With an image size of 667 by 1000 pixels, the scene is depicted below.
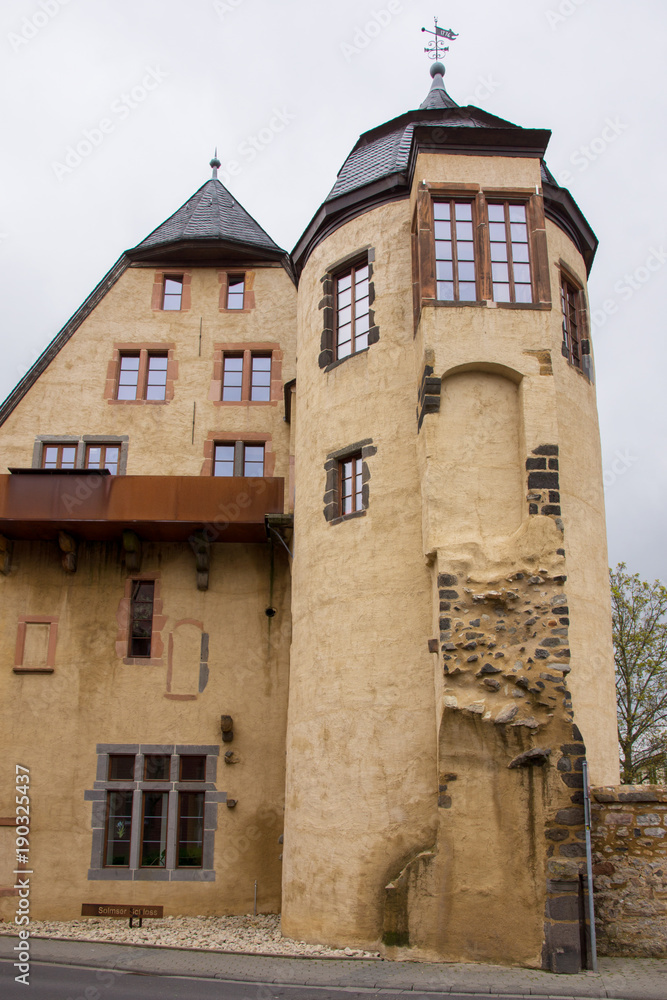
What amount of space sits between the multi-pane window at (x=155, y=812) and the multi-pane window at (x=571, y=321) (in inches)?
361

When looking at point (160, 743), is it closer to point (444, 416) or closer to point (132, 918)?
point (132, 918)

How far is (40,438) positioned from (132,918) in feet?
Answer: 30.3

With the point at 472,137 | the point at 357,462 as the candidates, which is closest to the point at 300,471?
the point at 357,462

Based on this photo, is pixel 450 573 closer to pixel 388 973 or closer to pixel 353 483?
pixel 353 483

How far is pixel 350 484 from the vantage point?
1445cm

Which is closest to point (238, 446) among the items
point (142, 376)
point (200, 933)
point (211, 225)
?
point (142, 376)

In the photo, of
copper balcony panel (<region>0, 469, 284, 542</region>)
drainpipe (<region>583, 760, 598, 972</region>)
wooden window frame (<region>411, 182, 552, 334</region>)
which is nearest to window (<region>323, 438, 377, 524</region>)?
wooden window frame (<region>411, 182, 552, 334</region>)

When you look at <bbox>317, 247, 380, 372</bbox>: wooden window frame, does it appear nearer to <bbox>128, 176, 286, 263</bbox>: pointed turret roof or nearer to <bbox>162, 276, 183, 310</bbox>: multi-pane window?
<bbox>128, 176, 286, 263</bbox>: pointed turret roof

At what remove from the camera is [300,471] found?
15469 millimetres

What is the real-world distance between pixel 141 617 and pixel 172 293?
716 cm

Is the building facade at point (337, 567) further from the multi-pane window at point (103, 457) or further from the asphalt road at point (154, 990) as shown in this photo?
the asphalt road at point (154, 990)

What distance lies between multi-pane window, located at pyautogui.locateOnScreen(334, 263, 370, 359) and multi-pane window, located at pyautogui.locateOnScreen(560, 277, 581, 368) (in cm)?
314

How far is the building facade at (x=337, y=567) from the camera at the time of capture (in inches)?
446

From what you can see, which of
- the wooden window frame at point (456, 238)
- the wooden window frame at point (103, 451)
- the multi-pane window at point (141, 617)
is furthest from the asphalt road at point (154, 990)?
the wooden window frame at point (103, 451)
